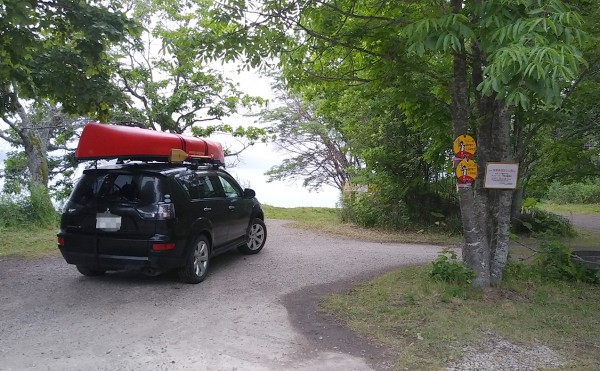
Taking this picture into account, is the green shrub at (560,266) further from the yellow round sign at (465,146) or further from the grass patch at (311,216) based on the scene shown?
the grass patch at (311,216)

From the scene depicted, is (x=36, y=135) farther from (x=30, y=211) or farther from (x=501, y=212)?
(x=501, y=212)

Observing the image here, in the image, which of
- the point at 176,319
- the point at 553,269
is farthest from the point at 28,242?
the point at 553,269

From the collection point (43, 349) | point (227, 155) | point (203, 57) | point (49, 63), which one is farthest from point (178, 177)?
point (227, 155)

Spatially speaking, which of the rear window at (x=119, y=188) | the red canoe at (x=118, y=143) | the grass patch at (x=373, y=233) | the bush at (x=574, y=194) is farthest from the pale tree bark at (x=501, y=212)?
the bush at (x=574, y=194)

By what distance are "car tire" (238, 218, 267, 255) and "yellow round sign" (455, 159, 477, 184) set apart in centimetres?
409

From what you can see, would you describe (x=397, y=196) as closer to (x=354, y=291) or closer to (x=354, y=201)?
(x=354, y=201)

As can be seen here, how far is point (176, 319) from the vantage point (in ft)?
17.4

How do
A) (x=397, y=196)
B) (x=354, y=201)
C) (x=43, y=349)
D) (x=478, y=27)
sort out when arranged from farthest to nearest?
1. (x=354, y=201)
2. (x=397, y=196)
3. (x=478, y=27)
4. (x=43, y=349)

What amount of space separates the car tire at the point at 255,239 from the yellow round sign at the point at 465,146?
4155 mm

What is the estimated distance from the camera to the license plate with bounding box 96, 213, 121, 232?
625 cm

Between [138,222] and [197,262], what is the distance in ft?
3.58

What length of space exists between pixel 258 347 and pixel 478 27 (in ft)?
12.5

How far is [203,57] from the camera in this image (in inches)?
248

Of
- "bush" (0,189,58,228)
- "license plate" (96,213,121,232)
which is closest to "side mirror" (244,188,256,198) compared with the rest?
"license plate" (96,213,121,232)
